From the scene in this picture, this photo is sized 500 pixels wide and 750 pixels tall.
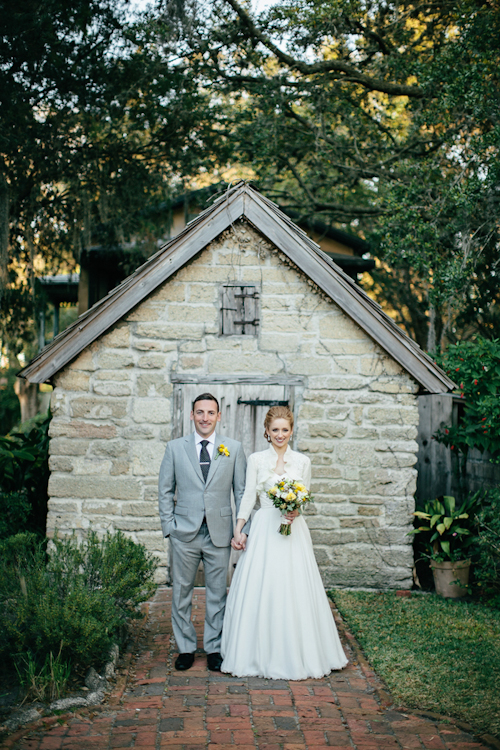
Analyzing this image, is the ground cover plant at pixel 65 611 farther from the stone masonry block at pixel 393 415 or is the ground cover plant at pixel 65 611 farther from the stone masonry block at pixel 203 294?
the stone masonry block at pixel 393 415

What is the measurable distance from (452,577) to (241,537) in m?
3.05

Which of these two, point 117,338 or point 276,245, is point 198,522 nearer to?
point 117,338

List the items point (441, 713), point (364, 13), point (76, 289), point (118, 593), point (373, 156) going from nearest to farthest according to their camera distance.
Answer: point (441, 713), point (118, 593), point (364, 13), point (373, 156), point (76, 289)

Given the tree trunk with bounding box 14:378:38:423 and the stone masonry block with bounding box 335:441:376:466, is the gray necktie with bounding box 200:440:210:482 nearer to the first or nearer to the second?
the stone masonry block with bounding box 335:441:376:466

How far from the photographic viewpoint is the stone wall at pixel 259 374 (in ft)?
21.2

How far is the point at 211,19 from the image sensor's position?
39.0 feet

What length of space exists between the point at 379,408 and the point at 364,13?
8.16 meters

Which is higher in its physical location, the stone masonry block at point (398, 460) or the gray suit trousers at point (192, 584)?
the stone masonry block at point (398, 460)

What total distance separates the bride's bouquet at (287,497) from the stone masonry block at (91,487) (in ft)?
7.97

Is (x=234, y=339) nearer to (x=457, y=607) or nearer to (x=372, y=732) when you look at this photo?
(x=457, y=607)

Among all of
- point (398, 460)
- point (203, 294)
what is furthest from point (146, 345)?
point (398, 460)

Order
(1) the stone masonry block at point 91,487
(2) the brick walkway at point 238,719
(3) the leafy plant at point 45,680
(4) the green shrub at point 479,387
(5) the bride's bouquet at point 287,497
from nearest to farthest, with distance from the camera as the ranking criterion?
(2) the brick walkway at point 238,719 < (3) the leafy plant at point 45,680 < (5) the bride's bouquet at point 287,497 < (4) the green shrub at point 479,387 < (1) the stone masonry block at point 91,487

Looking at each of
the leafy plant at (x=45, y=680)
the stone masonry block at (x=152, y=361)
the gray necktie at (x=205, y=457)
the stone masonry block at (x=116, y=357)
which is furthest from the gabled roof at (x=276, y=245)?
the leafy plant at (x=45, y=680)

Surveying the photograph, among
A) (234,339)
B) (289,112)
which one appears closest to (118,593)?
(234,339)
